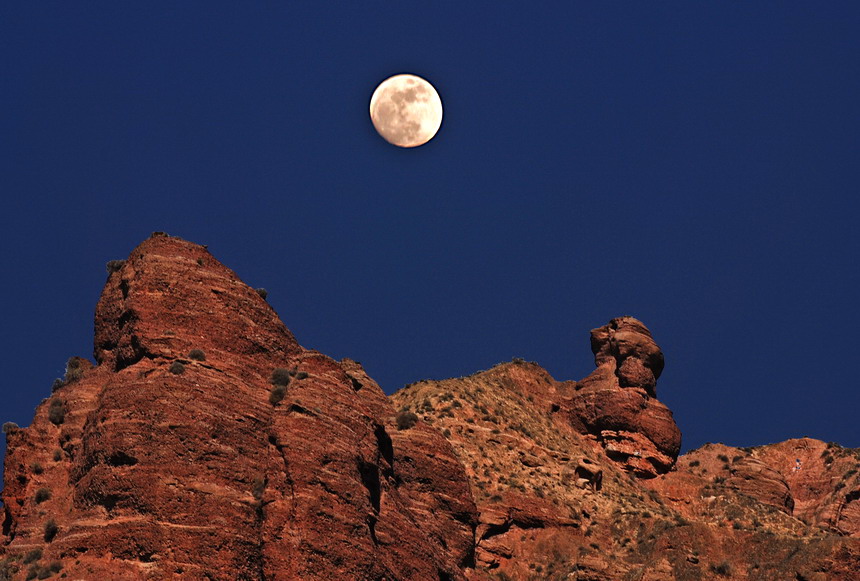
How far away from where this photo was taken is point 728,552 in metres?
79.8

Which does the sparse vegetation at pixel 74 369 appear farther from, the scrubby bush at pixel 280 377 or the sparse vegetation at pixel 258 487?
the sparse vegetation at pixel 258 487

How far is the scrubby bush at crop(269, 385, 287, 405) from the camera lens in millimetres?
55438

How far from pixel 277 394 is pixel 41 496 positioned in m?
10.4

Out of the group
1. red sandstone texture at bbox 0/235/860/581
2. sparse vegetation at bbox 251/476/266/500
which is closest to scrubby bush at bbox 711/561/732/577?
red sandstone texture at bbox 0/235/860/581

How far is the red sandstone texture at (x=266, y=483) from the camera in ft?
156

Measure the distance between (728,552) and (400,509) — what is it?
29.2 metres

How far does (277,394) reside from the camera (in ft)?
183

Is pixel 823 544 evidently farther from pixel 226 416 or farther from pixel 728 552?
pixel 226 416

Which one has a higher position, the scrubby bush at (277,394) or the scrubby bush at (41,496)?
the scrubby bush at (277,394)

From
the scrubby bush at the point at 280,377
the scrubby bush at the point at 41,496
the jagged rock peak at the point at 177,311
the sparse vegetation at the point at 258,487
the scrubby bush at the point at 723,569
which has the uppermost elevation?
the jagged rock peak at the point at 177,311

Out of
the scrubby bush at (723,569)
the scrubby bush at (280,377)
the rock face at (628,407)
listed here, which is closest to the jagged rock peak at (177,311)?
the scrubby bush at (280,377)

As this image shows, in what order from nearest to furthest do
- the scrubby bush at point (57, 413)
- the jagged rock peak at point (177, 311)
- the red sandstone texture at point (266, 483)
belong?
the red sandstone texture at point (266, 483) < the scrubby bush at point (57, 413) < the jagged rock peak at point (177, 311)

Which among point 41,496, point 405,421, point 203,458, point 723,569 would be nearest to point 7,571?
point 41,496

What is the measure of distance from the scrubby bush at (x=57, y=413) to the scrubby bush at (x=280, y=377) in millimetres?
8774
